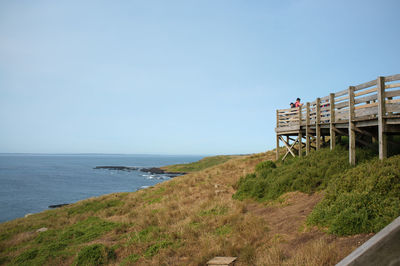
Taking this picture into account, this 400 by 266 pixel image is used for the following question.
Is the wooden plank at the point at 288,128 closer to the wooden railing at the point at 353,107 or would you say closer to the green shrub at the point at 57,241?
the wooden railing at the point at 353,107

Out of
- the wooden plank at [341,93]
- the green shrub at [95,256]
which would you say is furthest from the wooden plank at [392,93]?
the green shrub at [95,256]

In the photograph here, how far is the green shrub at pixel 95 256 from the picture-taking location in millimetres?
8500

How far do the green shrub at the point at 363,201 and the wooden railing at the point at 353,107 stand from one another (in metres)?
1.90

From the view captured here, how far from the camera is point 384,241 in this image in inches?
110

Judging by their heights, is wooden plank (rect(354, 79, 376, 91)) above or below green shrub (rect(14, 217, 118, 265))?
above

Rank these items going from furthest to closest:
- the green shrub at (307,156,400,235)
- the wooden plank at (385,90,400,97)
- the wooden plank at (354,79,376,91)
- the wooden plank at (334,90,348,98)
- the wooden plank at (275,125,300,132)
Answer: the wooden plank at (275,125,300,132)
the wooden plank at (334,90,348,98)
the wooden plank at (354,79,376,91)
the wooden plank at (385,90,400,97)
the green shrub at (307,156,400,235)

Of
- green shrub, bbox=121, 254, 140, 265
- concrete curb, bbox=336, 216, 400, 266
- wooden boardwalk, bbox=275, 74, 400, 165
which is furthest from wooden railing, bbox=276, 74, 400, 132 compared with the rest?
green shrub, bbox=121, 254, 140, 265

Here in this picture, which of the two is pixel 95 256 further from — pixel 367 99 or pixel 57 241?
pixel 367 99

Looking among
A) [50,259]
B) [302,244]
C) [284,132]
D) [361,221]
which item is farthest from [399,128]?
[50,259]

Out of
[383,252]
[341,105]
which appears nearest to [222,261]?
[383,252]

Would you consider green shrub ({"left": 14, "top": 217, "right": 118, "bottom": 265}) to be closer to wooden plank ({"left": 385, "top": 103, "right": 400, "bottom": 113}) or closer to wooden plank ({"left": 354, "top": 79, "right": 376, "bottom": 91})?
wooden plank ({"left": 385, "top": 103, "right": 400, "bottom": 113})

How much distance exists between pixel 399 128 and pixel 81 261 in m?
12.0

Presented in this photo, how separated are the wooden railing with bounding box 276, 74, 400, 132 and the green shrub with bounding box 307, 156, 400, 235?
190 cm

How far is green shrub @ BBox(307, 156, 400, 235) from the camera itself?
596 cm
